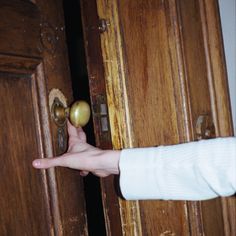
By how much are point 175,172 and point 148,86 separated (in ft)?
0.59

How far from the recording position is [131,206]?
1.97 feet

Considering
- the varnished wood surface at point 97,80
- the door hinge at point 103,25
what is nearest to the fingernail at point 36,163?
the varnished wood surface at point 97,80

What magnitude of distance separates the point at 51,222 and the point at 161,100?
31cm

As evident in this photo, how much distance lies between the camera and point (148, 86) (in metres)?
0.64

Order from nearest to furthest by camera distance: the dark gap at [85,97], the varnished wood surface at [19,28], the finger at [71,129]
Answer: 1. the varnished wood surface at [19,28]
2. the finger at [71,129]
3. the dark gap at [85,97]

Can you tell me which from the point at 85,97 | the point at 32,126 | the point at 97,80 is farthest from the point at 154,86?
the point at 85,97

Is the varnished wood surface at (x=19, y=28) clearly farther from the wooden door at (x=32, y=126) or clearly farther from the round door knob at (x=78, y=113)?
the round door knob at (x=78, y=113)

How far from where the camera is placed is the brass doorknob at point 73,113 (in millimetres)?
583

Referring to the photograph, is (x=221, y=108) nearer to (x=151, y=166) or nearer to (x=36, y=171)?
(x=151, y=166)

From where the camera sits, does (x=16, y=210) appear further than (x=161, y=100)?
No

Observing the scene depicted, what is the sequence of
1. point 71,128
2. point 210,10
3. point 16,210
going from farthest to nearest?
point 210,10, point 71,128, point 16,210

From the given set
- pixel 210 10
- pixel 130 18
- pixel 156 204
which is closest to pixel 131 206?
pixel 156 204

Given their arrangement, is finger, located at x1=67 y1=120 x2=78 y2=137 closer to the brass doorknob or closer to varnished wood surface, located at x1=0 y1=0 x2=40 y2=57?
the brass doorknob

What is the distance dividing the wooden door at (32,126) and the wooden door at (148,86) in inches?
2.6
